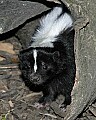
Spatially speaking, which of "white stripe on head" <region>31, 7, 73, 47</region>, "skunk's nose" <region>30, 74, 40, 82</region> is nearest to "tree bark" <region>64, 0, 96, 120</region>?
"skunk's nose" <region>30, 74, 40, 82</region>

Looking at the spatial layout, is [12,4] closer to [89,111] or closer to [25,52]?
[25,52]

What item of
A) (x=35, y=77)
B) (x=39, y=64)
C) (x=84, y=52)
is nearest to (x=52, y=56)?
(x=39, y=64)

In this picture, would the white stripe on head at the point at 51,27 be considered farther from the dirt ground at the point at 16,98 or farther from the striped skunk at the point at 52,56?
the dirt ground at the point at 16,98

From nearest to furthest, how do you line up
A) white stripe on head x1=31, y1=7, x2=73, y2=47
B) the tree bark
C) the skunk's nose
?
1. the tree bark
2. the skunk's nose
3. white stripe on head x1=31, y1=7, x2=73, y2=47

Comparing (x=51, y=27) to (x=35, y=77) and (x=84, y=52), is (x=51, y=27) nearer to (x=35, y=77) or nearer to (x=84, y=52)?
(x=35, y=77)

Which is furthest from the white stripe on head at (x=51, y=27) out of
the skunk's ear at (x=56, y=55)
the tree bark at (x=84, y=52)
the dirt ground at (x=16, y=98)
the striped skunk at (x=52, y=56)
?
the tree bark at (x=84, y=52)

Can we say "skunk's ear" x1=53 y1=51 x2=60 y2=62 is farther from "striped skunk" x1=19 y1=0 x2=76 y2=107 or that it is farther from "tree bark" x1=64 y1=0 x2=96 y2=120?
"tree bark" x1=64 y1=0 x2=96 y2=120
